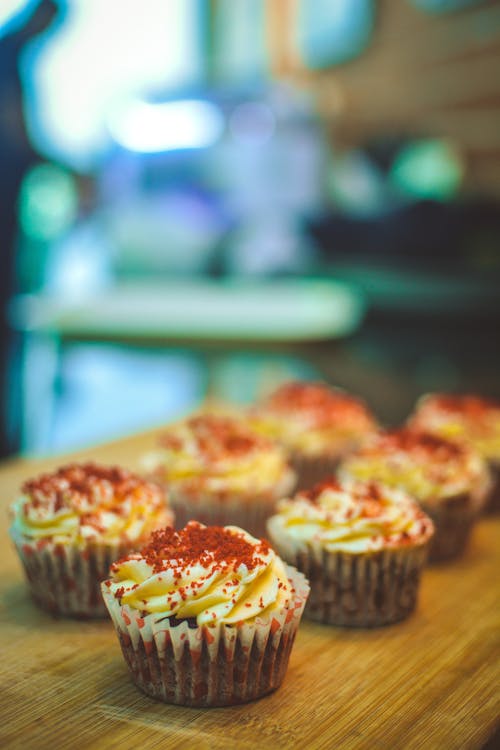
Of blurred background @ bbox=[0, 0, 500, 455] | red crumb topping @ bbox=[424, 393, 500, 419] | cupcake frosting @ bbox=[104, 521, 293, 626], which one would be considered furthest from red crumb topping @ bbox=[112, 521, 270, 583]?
blurred background @ bbox=[0, 0, 500, 455]

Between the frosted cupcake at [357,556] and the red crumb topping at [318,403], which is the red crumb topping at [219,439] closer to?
the red crumb topping at [318,403]

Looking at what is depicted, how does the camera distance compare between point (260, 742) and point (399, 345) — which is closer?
point (260, 742)

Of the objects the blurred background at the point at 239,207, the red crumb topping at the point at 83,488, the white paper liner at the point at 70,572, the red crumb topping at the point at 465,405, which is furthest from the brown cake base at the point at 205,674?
the blurred background at the point at 239,207

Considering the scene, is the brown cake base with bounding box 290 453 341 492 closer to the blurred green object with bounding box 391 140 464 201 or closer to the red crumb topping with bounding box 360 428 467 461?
the red crumb topping with bounding box 360 428 467 461

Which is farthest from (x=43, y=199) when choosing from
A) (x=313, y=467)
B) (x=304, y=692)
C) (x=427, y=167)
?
(x=427, y=167)

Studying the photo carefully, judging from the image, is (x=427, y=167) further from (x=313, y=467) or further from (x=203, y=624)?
(x=203, y=624)

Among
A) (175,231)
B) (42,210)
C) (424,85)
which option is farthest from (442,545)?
(424,85)

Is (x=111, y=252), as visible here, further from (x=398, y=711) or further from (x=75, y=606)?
(x=398, y=711)
